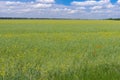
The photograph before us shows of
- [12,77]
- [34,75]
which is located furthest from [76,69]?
[12,77]

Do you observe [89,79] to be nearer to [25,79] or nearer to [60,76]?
[60,76]

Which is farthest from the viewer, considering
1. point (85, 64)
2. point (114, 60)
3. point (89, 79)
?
point (114, 60)

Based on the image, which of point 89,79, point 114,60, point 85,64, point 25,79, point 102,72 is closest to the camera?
point 25,79

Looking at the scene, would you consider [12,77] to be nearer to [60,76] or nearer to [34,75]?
[34,75]

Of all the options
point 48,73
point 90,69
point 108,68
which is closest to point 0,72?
point 48,73

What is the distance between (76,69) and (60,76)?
2.99 feet

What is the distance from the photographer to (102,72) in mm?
7316

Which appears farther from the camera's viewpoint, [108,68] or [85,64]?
[85,64]

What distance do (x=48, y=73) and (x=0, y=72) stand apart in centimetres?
117

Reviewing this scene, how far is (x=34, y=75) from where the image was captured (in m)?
6.59

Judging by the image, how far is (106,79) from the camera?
266 inches

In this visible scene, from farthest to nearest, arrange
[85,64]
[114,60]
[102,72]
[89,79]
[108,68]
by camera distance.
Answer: [114,60]
[85,64]
[108,68]
[102,72]
[89,79]

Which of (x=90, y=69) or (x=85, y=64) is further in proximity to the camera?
(x=85, y=64)

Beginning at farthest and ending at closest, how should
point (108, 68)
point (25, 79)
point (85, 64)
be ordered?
point (85, 64), point (108, 68), point (25, 79)
